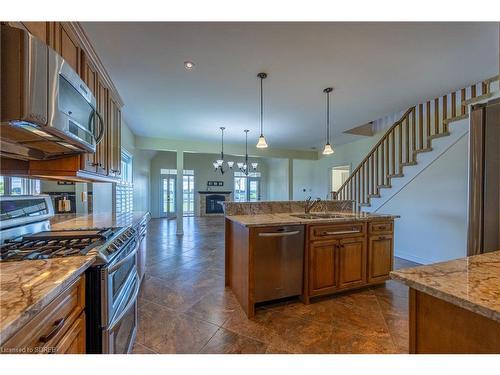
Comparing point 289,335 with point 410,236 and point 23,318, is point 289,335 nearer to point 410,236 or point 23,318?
point 23,318

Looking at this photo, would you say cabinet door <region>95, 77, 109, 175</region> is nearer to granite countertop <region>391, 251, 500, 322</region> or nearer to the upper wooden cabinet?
the upper wooden cabinet

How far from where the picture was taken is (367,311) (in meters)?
2.28

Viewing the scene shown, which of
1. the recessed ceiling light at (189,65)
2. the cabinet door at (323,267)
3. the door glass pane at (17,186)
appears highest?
the recessed ceiling light at (189,65)

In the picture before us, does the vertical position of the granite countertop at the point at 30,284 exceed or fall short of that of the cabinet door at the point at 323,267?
it exceeds it

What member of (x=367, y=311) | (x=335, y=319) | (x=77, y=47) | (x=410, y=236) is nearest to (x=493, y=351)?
(x=335, y=319)

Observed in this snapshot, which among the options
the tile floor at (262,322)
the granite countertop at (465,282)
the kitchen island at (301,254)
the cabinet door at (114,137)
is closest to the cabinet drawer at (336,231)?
the kitchen island at (301,254)

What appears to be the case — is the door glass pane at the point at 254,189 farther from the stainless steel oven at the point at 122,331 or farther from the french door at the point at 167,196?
the stainless steel oven at the point at 122,331

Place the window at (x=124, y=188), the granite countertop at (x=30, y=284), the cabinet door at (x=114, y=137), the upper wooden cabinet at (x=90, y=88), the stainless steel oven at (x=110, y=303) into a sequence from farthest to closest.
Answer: the window at (x=124, y=188) < the cabinet door at (x=114, y=137) < the upper wooden cabinet at (x=90, y=88) < the stainless steel oven at (x=110, y=303) < the granite countertop at (x=30, y=284)

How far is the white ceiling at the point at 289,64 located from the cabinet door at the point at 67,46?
0.86 ft

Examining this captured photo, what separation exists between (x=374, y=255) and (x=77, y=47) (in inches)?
142

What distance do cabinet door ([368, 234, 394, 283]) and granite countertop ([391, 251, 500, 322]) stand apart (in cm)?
168

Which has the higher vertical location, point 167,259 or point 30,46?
point 30,46

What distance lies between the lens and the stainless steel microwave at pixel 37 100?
3.13ft

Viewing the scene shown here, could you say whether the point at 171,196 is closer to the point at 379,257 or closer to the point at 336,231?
the point at 336,231
